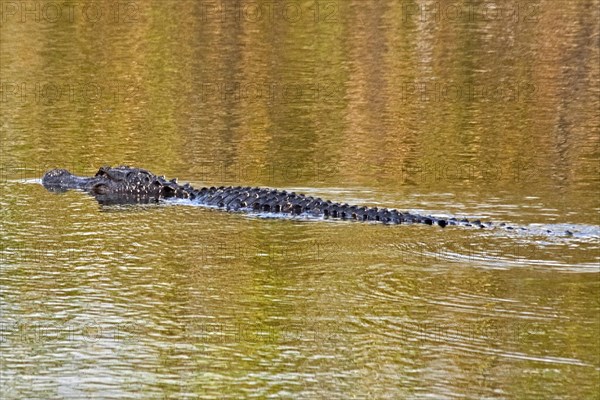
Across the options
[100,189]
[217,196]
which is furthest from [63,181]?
[217,196]

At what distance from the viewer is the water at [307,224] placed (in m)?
7.83

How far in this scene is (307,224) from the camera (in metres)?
12.0

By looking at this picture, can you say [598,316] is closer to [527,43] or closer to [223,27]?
[527,43]

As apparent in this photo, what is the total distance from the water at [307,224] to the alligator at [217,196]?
0.21 metres

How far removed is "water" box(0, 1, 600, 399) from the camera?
7832 millimetres

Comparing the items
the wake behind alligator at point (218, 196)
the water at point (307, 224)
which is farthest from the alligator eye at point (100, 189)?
the water at point (307, 224)

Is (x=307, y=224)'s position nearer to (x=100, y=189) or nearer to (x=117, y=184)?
(x=117, y=184)

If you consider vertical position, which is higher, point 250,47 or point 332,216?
point 250,47

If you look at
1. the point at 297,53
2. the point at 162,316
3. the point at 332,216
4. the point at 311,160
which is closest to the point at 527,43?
the point at 297,53

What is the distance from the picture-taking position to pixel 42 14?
98.7ft

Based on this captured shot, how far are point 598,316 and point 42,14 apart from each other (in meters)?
23.5

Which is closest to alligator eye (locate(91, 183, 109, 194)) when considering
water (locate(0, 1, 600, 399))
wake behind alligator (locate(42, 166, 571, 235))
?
wake behind alligator (locate(42, 166, 571, 235))

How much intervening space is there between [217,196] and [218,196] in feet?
0.06

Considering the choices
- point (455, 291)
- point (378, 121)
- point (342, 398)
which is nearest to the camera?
point (342, 398)
